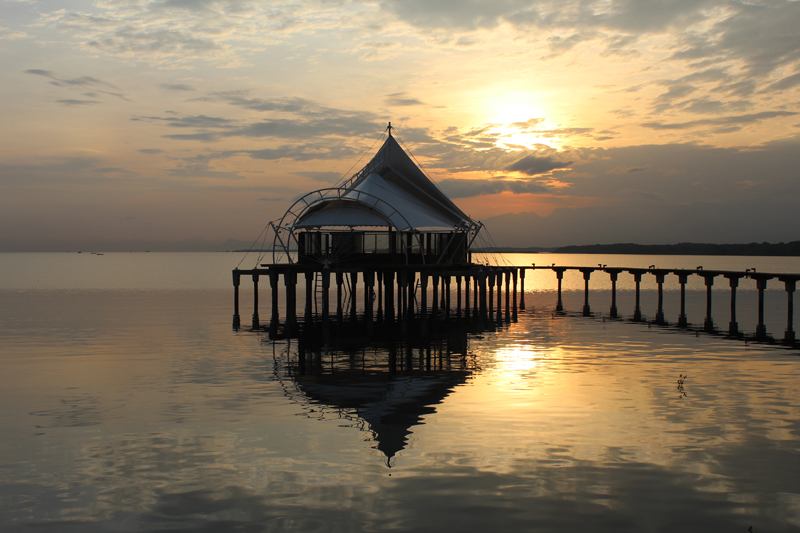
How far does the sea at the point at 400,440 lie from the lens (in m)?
10.2

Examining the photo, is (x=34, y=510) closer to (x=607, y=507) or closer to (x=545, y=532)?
(x=545, y=532)

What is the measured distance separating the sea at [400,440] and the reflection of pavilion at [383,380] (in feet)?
0.34

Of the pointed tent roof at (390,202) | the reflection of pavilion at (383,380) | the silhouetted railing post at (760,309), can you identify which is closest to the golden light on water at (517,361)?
the reflection of pavilion at (383,380)

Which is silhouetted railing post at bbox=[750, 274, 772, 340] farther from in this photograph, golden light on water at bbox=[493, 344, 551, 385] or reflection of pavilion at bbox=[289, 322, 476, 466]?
reflection of pavilion at bbox=[289, 322, 476, 466]

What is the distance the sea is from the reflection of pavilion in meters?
0.10

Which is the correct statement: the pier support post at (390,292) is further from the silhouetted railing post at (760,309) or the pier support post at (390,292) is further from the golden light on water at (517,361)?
the silhouetted railing post at (760,309)

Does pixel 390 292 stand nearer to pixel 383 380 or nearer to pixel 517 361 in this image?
pixel 517 361

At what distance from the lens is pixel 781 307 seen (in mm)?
55750

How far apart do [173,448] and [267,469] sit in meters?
2.45

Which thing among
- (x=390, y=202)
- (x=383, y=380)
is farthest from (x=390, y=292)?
(x=383, y=380)

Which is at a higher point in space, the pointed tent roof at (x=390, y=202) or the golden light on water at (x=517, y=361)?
the pointed tent roof at (x=390, y=202)

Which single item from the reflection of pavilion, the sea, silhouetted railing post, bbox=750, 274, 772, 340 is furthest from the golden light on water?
silhouetted railing post, bbox=750, 274, 772, 340

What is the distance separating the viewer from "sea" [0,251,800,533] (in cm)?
1017

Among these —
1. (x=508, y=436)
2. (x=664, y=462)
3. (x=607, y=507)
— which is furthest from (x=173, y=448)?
(x=664, y=462)
